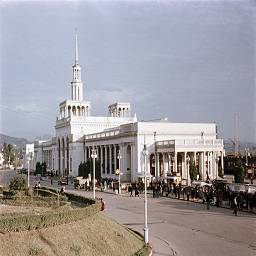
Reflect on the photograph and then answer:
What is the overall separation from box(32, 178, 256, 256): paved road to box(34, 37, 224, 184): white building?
2011 cm

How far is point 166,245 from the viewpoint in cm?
2086

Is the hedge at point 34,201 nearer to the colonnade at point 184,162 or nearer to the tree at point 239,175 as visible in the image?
the tree at point 239,175

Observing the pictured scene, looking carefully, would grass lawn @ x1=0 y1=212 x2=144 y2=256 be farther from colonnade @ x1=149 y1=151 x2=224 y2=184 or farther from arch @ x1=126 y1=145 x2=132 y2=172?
arch @ x1=126 y1=145 x2=132 y2=172

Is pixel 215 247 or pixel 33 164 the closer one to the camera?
pixel 215 247

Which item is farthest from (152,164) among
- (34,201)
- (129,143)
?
(34,201)

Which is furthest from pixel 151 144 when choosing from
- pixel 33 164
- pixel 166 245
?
pixel 33 164

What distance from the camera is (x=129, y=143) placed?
73.8 metres

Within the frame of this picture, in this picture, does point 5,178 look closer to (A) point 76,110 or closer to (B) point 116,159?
(B) point 116,159

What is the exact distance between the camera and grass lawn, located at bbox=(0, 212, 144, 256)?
15.5 meters

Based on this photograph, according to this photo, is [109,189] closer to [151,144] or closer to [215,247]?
[151,144]

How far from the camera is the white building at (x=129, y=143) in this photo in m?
66.6

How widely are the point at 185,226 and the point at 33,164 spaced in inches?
4837

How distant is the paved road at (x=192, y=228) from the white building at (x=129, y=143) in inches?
792

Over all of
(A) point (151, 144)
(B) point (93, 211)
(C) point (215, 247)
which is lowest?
(C) point (215, 247)
